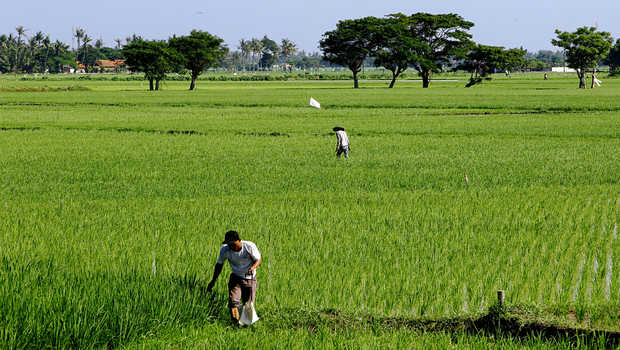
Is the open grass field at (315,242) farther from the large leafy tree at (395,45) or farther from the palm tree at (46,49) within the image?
the palm tree at (46,49)

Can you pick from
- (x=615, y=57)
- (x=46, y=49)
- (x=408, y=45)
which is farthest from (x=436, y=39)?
(x=46, y=49)

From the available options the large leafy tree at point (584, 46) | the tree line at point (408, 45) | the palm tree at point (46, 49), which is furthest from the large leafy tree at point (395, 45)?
the palm tree at point (46, 49)

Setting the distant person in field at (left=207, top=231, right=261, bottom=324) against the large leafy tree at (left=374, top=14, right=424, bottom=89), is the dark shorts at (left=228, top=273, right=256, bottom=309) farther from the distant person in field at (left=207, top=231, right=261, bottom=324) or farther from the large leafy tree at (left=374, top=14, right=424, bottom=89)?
the large leafy tree at (left=374, top=14, right=424, bottom=89)

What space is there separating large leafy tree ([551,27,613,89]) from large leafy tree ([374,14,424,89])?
16645mm

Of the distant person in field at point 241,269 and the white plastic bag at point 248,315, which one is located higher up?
the distant person in field at point 241,269

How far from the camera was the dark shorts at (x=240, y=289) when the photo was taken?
20.1 feet

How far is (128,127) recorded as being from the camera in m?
31.8

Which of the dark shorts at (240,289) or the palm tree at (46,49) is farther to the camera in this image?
the palm tree at (46,49)

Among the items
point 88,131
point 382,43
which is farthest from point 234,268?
point 382,43

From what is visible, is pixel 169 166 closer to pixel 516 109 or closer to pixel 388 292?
pixel 388 292

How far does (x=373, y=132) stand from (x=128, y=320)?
24369mm

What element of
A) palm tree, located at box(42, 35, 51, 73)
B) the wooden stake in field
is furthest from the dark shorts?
palm tree, located at box(42, 35, 51, 73)

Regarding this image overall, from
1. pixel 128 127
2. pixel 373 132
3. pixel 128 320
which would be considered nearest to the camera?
pixel 128 320

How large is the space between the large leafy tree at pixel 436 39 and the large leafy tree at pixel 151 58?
98.8ft
